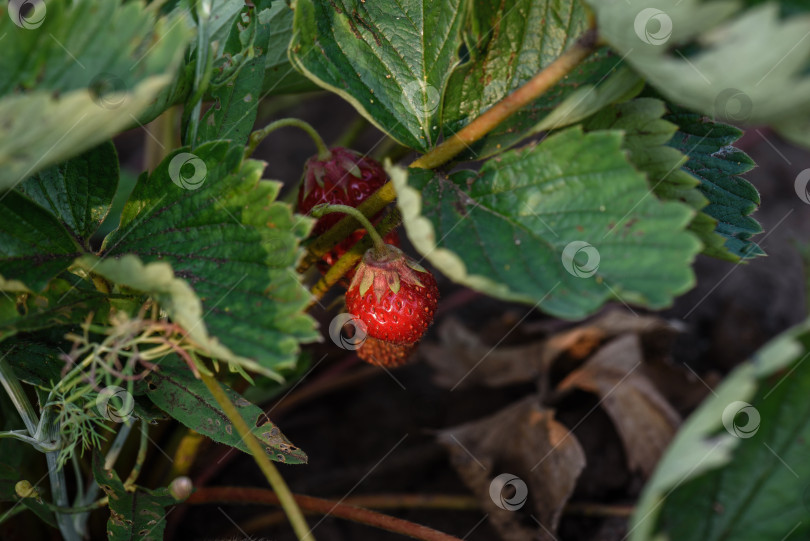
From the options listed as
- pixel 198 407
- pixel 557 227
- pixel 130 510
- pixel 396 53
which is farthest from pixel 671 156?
pixel 130 510

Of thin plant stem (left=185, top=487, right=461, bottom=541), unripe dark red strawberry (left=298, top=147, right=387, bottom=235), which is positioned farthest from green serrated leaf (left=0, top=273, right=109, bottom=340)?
thin plant stem (left=185, top=487, right=461, bottom=541)

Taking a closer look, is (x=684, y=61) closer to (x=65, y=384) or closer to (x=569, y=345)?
(x=65, y=384)

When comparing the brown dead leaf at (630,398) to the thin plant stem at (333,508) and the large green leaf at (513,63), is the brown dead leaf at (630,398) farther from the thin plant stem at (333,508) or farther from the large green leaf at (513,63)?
the large green leaf at (513,63)

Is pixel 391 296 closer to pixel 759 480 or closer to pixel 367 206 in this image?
pixel 367 206

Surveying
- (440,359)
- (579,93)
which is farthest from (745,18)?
(440,359)

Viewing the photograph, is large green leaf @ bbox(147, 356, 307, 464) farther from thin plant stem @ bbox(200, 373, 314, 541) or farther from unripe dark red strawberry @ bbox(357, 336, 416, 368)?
unripe dark red strawberry @ bbox(357, 336, 416, 368)

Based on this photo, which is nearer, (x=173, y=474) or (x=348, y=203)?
(x=348, y=203)

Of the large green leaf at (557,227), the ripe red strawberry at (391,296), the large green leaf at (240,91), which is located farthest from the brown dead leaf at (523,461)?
the large green leaf at (240,91)
